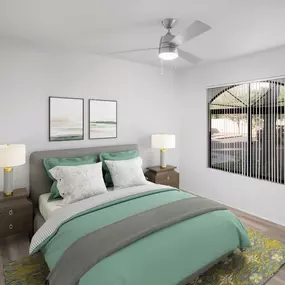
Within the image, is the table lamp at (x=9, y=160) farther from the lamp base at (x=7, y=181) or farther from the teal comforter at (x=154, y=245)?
the teal comforter at (x=154, y=245)

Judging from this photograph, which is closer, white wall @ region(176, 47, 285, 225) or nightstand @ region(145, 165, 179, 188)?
white wall @ region(176, 47, 285, 225)

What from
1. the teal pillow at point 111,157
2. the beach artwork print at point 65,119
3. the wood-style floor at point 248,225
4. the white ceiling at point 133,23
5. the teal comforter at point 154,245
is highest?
the white ceiling at point 133,23

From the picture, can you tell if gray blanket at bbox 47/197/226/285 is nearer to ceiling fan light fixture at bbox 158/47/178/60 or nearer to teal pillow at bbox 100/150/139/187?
teal pillow at bbox 100/150/139/187

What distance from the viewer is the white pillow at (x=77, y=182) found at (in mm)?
2721

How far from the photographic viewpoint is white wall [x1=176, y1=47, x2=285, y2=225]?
3.42m

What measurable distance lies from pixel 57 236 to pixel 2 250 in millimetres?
1093

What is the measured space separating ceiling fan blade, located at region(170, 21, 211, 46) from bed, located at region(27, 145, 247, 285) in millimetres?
1615

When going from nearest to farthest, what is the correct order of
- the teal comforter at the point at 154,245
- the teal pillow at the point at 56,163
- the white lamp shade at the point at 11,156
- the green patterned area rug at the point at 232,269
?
the teal comforter at the point at 154,245, the green patterned area rug at the point at 232,269, the white lamp shade at the point at 11,156, the teal pillow at the point at 56,163

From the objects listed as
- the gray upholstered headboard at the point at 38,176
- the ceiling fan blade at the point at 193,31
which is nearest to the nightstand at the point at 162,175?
the gray upholstered headboard at the point at 38,176

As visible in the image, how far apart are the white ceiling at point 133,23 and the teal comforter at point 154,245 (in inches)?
74.3

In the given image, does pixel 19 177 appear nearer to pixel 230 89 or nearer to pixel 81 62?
pixel 81 62

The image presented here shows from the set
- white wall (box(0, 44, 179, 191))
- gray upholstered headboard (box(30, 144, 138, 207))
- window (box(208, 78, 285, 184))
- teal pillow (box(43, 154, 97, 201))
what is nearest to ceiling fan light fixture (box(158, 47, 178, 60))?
white wall (box(0, 44, 179, 191))

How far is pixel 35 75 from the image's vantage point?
10.5 ft

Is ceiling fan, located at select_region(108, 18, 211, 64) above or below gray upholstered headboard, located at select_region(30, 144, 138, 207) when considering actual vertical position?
above
